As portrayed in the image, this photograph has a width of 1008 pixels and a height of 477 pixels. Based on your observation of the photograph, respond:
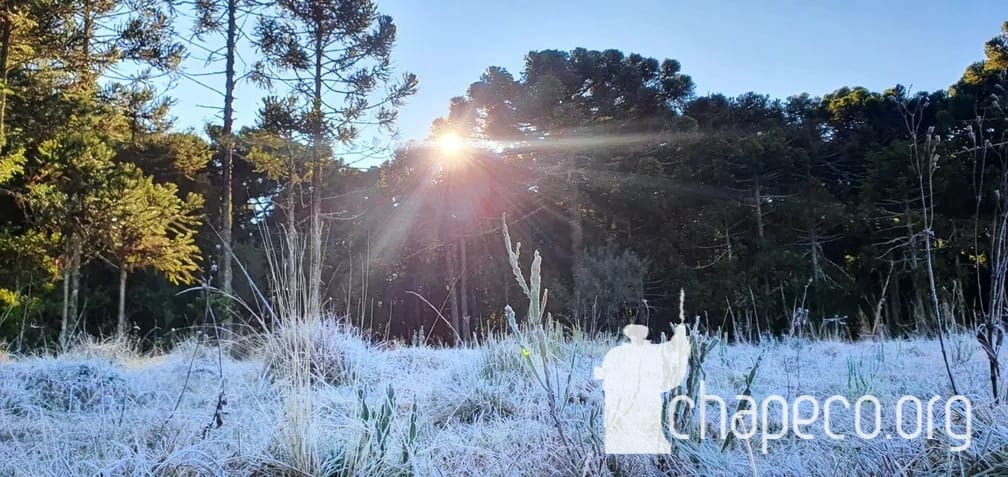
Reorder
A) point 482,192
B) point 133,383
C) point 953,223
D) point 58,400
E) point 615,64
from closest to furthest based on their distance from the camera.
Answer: point 58,400 → point 133,383 → point 953,223 → point 482,192 → point 615,64

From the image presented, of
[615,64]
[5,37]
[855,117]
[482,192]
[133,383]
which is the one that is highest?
[615,64]

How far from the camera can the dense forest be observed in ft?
28.0

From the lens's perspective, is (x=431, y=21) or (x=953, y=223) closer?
(x=431, y=21)

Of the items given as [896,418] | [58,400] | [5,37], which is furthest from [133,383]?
[5,37]

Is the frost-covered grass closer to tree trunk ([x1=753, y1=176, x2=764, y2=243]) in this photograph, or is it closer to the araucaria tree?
the araucaria tree

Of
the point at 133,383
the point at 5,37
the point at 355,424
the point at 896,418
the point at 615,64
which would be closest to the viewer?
the point at 896,418

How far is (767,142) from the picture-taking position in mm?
16875

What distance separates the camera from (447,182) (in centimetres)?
1634

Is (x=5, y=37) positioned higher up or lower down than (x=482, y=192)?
higher up

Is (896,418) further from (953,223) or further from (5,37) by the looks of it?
(953,223)

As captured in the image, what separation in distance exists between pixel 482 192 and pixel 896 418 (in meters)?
15.0

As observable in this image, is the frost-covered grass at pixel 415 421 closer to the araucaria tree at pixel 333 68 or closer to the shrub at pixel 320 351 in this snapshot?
the shrub at pixel 320 351

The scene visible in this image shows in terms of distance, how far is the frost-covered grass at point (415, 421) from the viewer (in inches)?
55.0

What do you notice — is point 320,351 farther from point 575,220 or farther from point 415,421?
point 575,220
